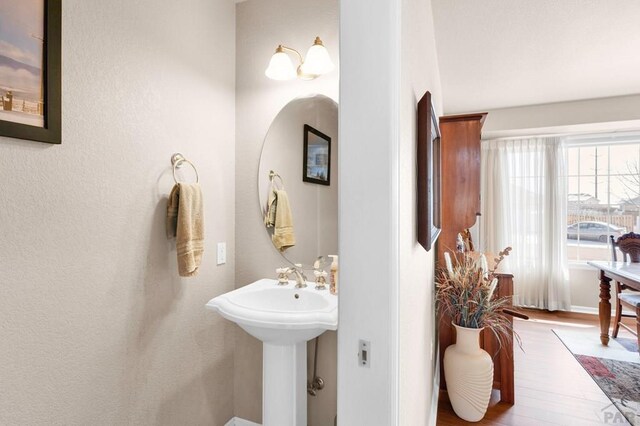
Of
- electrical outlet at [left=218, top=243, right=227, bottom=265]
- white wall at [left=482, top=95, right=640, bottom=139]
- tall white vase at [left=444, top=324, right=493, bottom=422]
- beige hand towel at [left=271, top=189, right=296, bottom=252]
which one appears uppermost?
white wall at [left=482, top=95, right=640, bottom=139]

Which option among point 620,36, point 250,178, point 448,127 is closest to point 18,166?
point 250,178

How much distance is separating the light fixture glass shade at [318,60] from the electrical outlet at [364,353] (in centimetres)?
144

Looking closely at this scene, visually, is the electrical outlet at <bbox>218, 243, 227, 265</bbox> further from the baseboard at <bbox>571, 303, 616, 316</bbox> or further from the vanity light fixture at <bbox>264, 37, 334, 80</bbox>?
the baseboard at <bbox>571, 303, 616, 316</bbox>

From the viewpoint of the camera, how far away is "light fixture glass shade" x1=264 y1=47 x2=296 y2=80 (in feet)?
5.91

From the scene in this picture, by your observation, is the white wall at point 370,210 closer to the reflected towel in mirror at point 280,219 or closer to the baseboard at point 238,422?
the reflected towel in mirror at point 280,219

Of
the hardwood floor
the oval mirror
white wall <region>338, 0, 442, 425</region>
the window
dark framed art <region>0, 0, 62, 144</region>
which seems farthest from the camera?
the window

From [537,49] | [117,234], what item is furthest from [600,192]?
[117,234]

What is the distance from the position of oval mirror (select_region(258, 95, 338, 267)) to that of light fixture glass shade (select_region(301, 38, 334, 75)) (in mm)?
137

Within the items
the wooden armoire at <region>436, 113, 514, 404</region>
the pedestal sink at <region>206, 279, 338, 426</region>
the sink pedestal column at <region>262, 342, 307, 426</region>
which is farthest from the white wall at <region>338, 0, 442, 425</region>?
the wooden armoire at <region>436, 113, 514, 404</region>

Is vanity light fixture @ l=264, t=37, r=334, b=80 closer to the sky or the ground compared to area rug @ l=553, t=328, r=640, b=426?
closer to the sky

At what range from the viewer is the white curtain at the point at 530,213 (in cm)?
436

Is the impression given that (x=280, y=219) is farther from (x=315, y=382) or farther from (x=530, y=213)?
(x=530, y=213)

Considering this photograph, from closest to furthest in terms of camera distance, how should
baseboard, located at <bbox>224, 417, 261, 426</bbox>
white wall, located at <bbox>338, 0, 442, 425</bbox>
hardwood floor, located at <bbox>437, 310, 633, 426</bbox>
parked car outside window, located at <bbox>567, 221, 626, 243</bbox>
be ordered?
white wall, located at <bbox>338, 0, 442, 425</bbox> < baseboard, located at <bbox>224, 417, 261, 426</bbox> < hardwood floor, located at <bbox>437, 310, 633, 426</bbox> < parked car outside window, located at <bbox>567, 221, 626, 243</bbox>

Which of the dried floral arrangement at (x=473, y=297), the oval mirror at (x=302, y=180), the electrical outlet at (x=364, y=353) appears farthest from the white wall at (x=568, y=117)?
the electrical outlet at (x=364, y=353)
